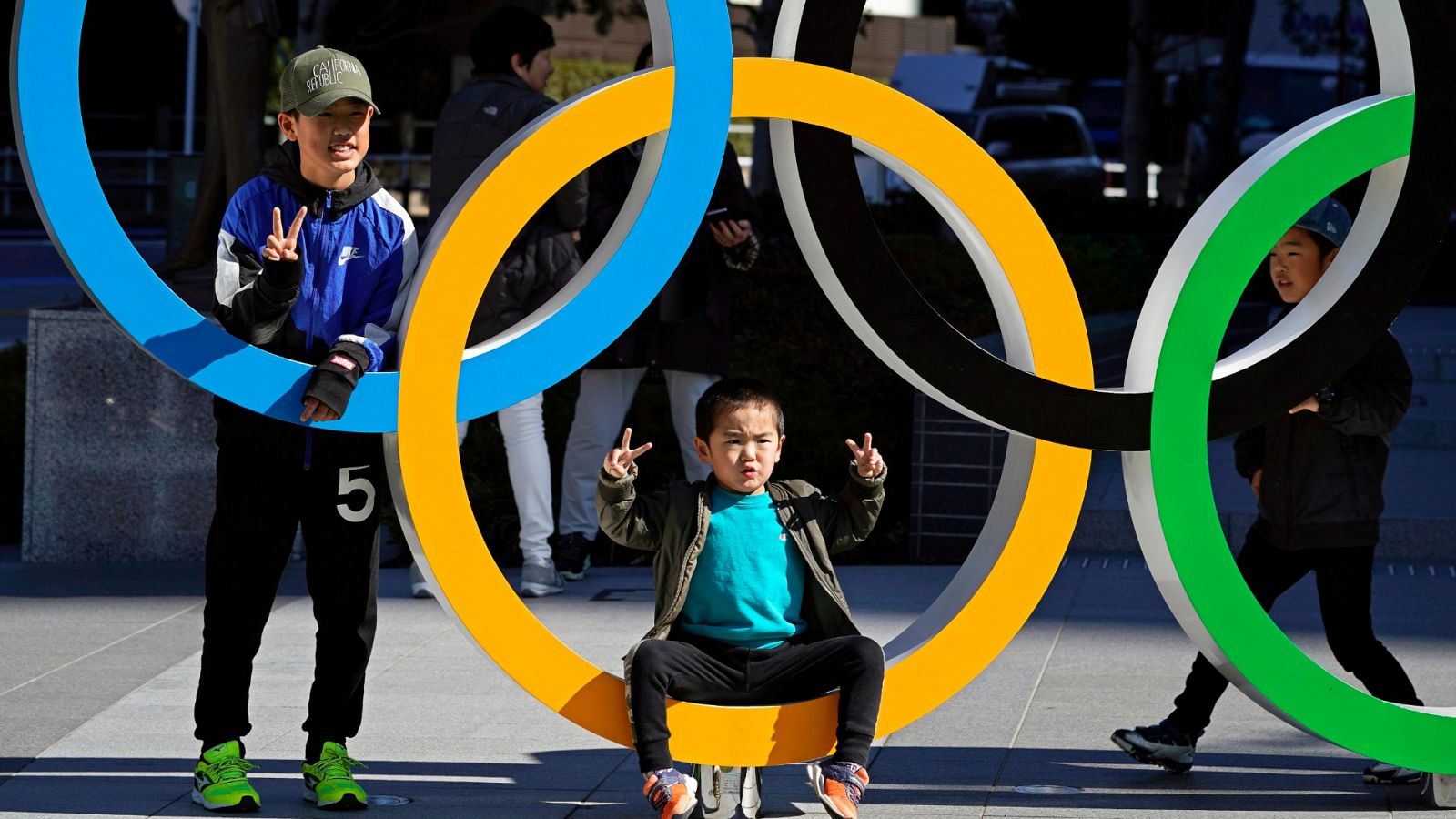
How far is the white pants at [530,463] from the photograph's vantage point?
6.80m

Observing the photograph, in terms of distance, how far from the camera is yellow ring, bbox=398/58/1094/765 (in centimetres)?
421

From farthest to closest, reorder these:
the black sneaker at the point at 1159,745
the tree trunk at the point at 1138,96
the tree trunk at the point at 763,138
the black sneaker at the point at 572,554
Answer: the tree trunk at the point at 1138,96 < the tree trunk at the point at 763,138 < the black sneaker at the point at 572,554 < the black sneaker at the point at 1159,745

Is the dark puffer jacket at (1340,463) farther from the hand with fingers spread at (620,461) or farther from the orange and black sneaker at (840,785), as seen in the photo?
the hand with fingers spread at (620,461)

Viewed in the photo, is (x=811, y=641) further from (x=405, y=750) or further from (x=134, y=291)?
(x=134, y=291)

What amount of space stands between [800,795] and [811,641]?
528 mm

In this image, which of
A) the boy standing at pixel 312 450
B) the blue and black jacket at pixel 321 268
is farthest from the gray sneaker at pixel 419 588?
Answer: the blue and black jacket at pixel 321 268

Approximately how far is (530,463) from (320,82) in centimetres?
275

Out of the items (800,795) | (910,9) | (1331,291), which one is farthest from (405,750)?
(910,9)

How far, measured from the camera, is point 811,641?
4352 millimetres

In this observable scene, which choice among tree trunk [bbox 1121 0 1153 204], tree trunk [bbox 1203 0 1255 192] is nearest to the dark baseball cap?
tree trunk [bbox 1121 0 1153 204]

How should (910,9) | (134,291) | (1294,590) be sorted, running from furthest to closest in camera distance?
(910,9), (1294,590), (134,291)

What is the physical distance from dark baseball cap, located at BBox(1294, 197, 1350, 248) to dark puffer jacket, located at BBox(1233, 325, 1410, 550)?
29cm

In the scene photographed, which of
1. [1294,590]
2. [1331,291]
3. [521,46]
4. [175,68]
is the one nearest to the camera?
[1331,291]

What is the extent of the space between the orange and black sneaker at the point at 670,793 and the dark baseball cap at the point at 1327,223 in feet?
6.90
